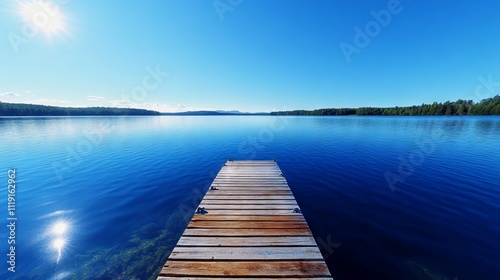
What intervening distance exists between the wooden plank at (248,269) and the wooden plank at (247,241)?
1.87 feet

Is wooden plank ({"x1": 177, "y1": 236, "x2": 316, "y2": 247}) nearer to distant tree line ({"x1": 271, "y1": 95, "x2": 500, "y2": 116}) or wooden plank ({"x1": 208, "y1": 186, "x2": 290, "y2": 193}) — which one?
wooden plank ({"x1": 208, "y1": 186, "x2": 290, "y2": 193})

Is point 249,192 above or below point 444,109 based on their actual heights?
below

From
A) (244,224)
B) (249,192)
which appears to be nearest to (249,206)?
(244,224)

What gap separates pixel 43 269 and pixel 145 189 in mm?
5202

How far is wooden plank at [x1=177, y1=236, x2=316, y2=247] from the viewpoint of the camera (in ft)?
15.3

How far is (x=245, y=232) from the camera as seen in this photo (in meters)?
5.18

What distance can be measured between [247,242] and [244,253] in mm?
403

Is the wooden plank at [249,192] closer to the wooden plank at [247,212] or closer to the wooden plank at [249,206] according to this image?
the wooden plank at [249,206]

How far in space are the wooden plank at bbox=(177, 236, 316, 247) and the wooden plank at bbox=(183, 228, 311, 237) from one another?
0.13 m

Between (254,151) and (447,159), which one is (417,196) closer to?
(447,159)

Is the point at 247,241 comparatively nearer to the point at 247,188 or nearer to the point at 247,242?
the point at 247,242

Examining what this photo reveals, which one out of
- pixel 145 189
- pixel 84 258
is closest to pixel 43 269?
pixel 84 258

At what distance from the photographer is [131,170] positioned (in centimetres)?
1343

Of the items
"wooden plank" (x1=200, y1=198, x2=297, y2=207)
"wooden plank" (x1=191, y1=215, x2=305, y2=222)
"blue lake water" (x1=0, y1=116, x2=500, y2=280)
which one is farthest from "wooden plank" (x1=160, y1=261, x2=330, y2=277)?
"wooden plank" (x1=200, y1=198, x2=297, y2=207)
